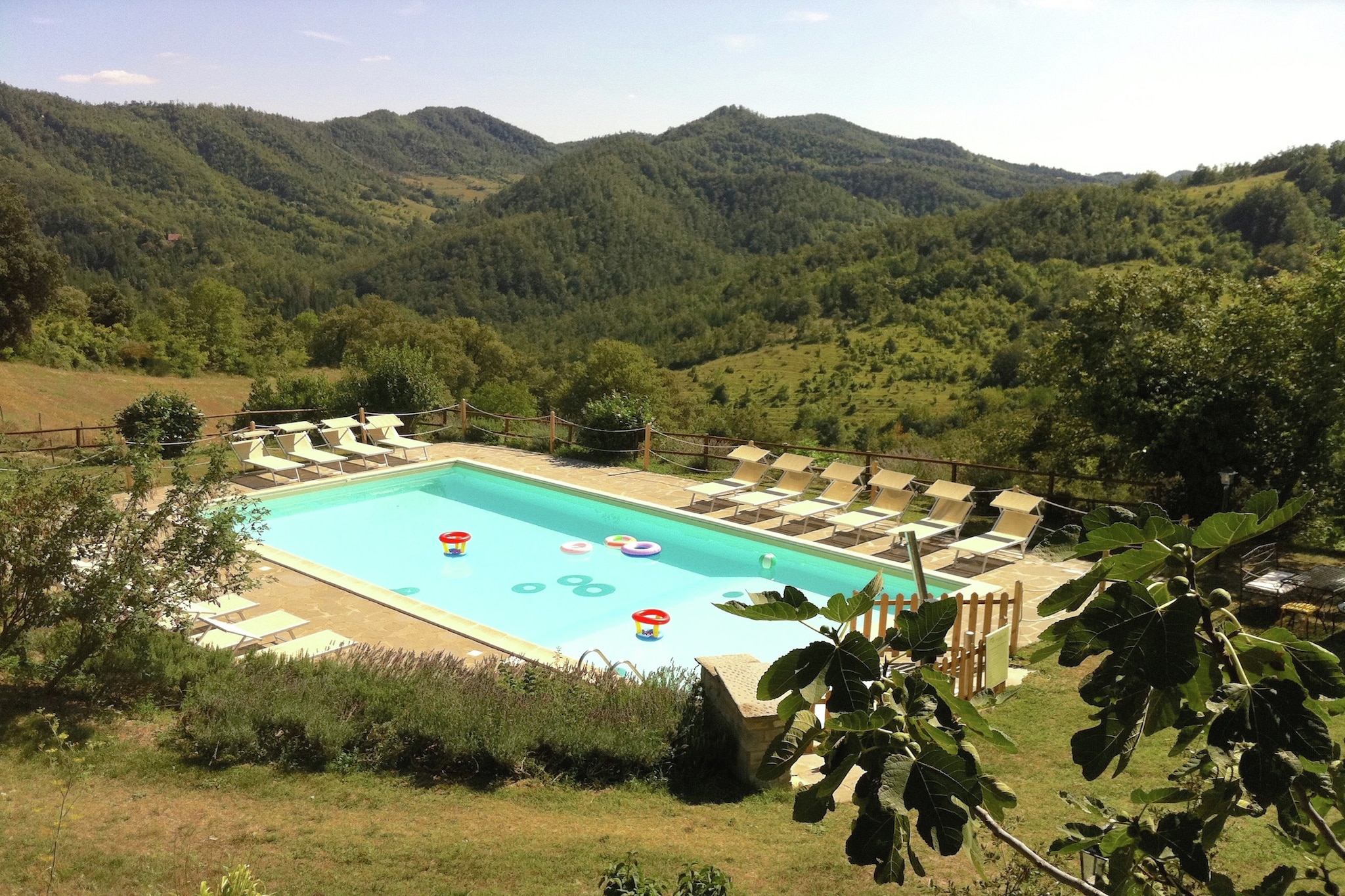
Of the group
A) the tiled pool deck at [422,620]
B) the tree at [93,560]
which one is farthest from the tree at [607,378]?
the tree at [93,560]

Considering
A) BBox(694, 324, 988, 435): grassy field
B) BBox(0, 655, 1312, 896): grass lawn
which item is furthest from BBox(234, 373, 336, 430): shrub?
BBox(694, 324, 988, 435): grassy field

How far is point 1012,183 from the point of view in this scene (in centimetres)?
11969

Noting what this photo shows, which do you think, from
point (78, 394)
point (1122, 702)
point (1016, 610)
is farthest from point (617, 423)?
point (78, 394)

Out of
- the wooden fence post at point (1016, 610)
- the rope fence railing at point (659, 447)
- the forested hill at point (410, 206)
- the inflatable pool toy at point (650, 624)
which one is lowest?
the inflatable pool toy at point (650, 624)

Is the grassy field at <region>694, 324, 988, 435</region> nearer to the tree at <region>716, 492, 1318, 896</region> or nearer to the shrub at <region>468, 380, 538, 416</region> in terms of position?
the shrub at <region>468, 380, 538, 416</region>

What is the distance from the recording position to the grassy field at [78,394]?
23.3m

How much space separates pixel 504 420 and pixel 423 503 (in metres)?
3.26

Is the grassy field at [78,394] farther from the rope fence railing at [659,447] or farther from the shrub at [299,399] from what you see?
the shrub at [299,399]

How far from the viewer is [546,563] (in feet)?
36.0

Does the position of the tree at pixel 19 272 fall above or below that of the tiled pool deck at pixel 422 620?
above

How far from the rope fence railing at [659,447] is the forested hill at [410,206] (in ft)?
193

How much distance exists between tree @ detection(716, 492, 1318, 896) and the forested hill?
241 ft

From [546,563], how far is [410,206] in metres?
139

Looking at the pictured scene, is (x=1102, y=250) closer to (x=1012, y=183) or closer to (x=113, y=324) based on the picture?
(x=113, y=324)
